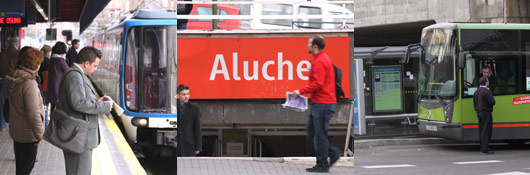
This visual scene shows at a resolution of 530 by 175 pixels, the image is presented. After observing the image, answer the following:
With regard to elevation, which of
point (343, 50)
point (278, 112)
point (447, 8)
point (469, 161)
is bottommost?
point (469, 161)

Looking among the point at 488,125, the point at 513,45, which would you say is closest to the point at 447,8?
the point at 513,45

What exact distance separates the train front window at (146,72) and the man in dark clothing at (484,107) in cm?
827

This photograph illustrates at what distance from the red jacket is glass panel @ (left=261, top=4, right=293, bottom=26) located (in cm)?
18

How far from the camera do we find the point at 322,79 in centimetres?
282

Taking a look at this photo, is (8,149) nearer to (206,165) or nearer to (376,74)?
(206,165)

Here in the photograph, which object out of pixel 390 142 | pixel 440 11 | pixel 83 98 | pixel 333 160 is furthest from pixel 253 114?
pixel 440 11

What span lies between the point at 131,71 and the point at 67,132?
8.82 ft

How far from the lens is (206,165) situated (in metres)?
2.90

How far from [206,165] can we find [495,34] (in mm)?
12850

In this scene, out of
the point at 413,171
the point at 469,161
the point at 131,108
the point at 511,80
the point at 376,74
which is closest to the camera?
the point at 131,108

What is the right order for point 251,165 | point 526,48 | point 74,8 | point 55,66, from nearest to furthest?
point 251,165 < point 55,66 < point 526,48 < point 74,8

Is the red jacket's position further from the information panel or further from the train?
the information panel

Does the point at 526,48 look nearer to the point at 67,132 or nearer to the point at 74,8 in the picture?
the point at 67,132

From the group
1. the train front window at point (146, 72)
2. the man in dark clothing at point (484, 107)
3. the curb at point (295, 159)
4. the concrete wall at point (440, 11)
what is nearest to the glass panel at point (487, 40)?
the man in dark clothing at point (484, 107)
